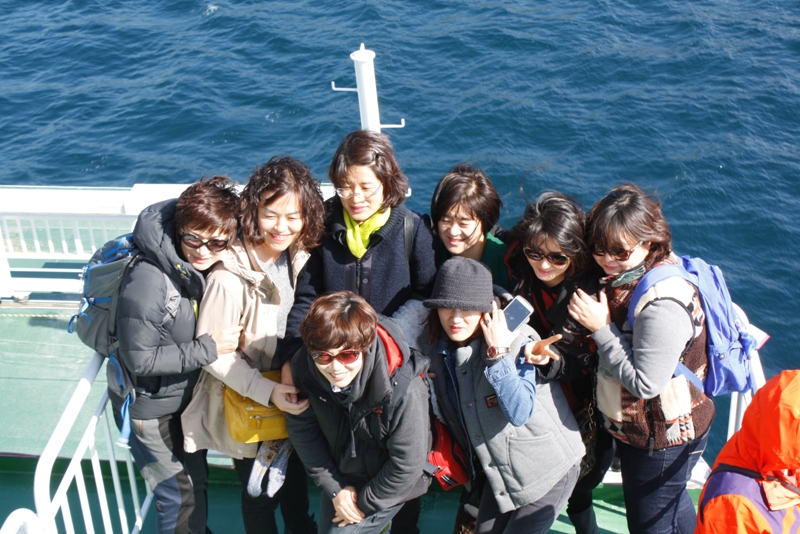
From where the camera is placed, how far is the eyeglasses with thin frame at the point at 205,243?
309 cm

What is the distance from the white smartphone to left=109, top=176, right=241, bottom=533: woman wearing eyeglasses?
1.13 metres

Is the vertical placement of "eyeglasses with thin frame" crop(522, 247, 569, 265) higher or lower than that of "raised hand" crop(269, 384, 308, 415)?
higher

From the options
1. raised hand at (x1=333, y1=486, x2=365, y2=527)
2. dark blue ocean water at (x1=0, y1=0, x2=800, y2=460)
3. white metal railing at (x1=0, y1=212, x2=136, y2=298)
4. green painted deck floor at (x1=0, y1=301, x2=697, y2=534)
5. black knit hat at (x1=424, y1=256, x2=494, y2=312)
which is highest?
black knit hat at (x1=424, y1=256, x2=494, y2=312)

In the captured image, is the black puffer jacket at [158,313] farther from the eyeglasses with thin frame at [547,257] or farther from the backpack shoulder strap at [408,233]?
the eyeglasses with thin frame at [547,257]

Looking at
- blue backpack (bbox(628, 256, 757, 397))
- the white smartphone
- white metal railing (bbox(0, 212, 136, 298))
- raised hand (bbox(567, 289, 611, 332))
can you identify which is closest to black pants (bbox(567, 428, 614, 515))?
blue backpack (bbox(628, 256, 757, 397))

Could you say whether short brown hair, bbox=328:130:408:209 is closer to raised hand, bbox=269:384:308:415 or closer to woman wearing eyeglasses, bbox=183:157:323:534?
woman wearing eyeglasses, bbox=183:157:323:534

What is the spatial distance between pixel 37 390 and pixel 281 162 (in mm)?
3088

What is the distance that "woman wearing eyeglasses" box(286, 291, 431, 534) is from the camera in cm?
284

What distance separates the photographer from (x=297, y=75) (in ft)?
53.6

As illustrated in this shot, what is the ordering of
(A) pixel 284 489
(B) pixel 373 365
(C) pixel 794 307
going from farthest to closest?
(C) pixel 794 307 → (A) pixel 284 489 → (B) pixel 373 365

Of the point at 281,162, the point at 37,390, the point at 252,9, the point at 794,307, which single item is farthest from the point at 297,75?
the point at 281,162

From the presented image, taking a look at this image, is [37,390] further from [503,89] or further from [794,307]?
[503,89]

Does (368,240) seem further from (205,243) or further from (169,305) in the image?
(169,305)

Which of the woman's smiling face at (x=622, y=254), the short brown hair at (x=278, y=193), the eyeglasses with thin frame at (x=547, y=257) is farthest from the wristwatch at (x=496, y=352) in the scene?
the short brown hair at (x=278, y=193)
